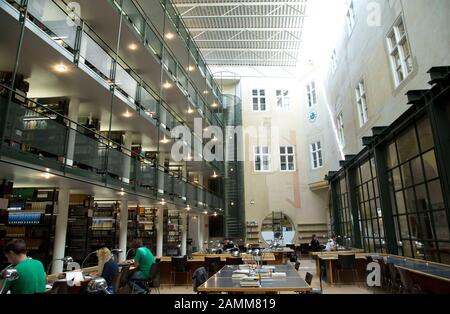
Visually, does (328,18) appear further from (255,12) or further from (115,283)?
(115,283)

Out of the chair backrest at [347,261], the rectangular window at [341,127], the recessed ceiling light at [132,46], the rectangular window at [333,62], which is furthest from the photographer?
the rectangular window at [333,62]

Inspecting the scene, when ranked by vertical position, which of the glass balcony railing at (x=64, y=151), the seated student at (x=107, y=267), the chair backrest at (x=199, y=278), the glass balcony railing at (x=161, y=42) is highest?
the glass balcony railing at (x=161, y=42)

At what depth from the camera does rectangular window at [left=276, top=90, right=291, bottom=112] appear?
21.2 m

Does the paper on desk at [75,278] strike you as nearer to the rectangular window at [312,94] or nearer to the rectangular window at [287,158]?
the rectangular window at [287,158]

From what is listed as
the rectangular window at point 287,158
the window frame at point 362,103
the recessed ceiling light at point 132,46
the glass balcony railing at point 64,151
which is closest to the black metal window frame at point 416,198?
the window frame at point 362,103

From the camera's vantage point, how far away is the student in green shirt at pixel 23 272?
2.83 m

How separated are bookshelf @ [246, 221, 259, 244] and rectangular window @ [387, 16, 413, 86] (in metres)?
12.8

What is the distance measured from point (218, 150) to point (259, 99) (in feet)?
15.8

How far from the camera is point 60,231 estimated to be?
6957mm

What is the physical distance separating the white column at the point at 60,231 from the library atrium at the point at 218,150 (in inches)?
1.3

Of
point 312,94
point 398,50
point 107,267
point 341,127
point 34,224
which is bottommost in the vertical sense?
point 107,267

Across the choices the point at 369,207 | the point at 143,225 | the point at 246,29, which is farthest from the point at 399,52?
the point at 246,29

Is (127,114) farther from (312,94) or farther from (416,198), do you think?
(312,94)
